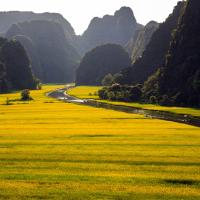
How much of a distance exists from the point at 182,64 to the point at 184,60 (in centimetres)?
244

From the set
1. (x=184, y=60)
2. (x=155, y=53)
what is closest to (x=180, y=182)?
(x=184, y=60)

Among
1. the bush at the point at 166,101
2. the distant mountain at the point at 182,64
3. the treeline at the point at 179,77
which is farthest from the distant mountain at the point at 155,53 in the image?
the bush at the point at 166,101

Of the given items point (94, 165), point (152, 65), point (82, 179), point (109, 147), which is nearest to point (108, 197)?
point (82, 179)

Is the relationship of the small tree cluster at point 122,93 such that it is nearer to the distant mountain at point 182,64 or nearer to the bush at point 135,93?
the bush at point 135,93

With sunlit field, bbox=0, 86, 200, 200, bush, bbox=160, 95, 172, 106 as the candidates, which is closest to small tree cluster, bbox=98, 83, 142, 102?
bush, bbox=160, 95, 172, 106

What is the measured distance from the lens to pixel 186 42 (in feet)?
419

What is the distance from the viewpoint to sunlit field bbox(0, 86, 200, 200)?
24328 mm

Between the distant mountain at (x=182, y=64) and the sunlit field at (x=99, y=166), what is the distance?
227 ft

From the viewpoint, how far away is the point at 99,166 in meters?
30.7

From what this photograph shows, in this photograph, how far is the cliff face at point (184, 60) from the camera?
11524 centimetres

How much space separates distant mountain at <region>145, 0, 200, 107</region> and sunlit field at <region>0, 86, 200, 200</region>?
69.0m

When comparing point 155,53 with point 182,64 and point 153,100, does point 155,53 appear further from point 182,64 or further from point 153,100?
point 153,100

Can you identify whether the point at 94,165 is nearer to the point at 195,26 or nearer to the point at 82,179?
the point at 82,179

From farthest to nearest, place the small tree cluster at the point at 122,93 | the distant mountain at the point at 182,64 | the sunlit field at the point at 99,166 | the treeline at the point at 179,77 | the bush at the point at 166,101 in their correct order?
the small tree cluster at the point at 122,93, the distant mountain at the point at 182,64, the bush at the point at 166,101, the treeline at the point at 179,77, the sunlit field at the point at 99,166
